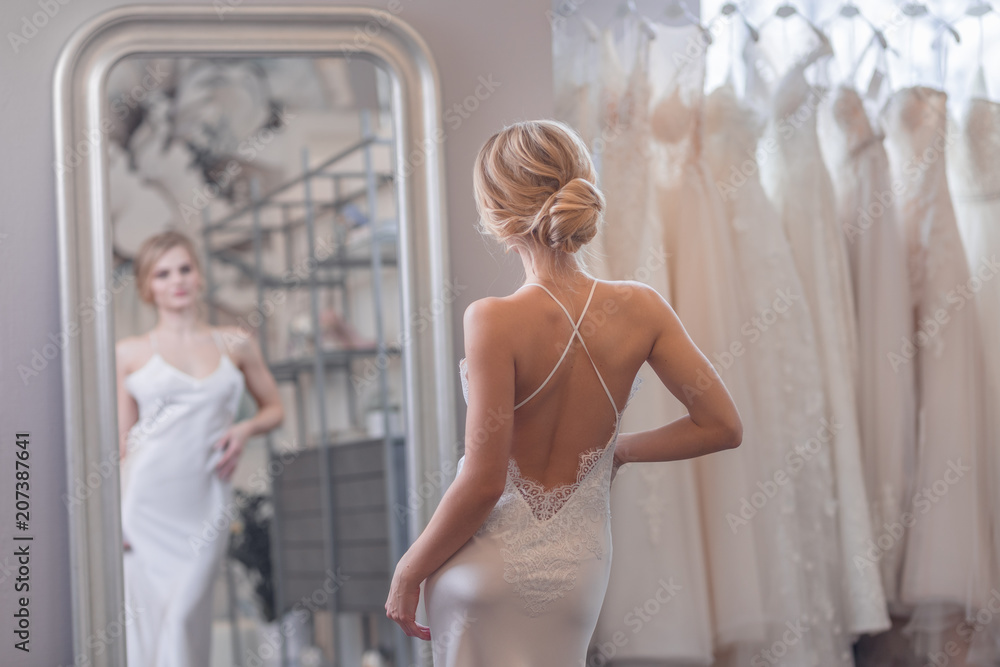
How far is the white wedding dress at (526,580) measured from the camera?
133 centimetres

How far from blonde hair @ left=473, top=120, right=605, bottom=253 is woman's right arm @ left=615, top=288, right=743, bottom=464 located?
19 cm

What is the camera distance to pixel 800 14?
2.22 m

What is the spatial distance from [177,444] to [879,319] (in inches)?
64.9

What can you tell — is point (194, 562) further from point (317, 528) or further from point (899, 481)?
point (899, 481)

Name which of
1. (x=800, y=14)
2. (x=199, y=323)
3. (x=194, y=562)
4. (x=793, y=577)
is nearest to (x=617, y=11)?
(x=800, y=14)

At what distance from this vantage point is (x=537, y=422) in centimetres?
137

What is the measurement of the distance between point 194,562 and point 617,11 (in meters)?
1.58

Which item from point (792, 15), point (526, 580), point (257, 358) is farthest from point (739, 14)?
point (526, 580)

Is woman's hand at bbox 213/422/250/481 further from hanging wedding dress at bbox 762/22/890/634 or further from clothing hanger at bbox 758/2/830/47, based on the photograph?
clothing hanger at bbox 758/2/830/47

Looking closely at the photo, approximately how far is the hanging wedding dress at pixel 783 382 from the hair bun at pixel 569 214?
2.96 ft

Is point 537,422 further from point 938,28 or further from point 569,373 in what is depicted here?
point 938,28

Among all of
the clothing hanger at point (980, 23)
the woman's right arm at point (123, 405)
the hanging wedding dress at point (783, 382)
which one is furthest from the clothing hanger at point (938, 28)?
the woman's right arm at point (123, 405)

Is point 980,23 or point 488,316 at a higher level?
point 980,23

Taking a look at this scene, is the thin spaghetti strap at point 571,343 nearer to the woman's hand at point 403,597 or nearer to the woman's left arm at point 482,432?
the woman's left arm at point 482,432
